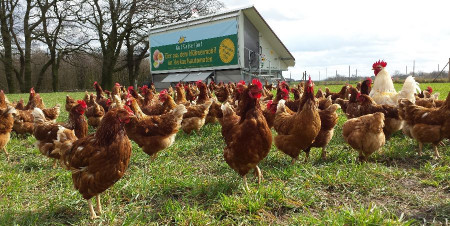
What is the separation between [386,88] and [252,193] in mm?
4801

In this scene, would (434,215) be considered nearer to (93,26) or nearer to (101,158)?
(101,158)

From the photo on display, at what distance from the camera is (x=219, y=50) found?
17.3 metres

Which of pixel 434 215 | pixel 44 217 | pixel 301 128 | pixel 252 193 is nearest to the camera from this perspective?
pixel 434 215

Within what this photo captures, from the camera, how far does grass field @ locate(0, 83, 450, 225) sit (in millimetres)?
2590

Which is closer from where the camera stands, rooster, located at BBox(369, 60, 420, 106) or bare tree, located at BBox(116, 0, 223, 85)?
rooster, located at BBox(369, 60, 420, 106)

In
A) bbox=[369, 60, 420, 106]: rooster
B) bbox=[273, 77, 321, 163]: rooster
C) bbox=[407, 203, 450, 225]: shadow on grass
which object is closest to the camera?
bbox=[407, 203, 450, 225]: shadow on grass

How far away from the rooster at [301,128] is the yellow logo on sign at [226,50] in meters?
13.0

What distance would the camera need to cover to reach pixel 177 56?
1977 cm

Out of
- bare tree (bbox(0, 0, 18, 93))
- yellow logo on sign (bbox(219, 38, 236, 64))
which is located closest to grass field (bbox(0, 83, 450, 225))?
yellow logo on sign (bbox(219, 38, 236, 64))

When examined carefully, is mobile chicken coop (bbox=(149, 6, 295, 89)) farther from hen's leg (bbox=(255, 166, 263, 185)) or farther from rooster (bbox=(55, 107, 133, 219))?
rooster (bbox=(55, 107, 133, 219))

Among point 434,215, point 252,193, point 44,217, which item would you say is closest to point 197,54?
point 252,193

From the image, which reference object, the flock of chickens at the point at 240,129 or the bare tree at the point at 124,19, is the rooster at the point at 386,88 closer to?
the flock of chickens at the point at 240,129

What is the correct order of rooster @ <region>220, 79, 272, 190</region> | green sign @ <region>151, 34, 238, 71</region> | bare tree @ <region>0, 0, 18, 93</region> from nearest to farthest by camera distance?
rooster @ <region>220, 79, 272, 190</region> < green sign @ <region>151, 34, 238, 71</region> < bare tree @ <region>0, 0, 18, 93</region>

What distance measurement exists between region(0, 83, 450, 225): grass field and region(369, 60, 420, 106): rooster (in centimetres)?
166
